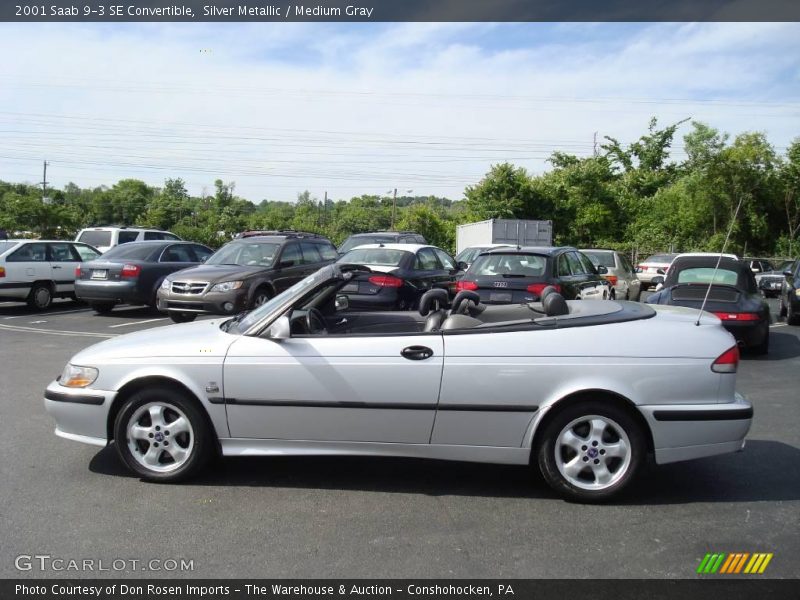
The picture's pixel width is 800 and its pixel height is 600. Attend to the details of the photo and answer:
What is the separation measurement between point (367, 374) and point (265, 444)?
0.83 m

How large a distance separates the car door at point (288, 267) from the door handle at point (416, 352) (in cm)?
884

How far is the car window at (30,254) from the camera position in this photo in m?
14.6

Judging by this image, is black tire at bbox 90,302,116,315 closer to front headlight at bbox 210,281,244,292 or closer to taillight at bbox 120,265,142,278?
taillight at bbox 120,265,142,278

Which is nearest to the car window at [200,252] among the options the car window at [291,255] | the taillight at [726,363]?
the car window at [291,255]

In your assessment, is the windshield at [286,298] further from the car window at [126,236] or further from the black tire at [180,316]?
the car window at [126,236]

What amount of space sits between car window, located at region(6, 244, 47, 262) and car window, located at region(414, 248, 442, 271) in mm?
8393

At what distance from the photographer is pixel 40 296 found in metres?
15.2

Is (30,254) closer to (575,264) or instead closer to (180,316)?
(180,316)

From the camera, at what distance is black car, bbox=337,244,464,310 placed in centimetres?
1109

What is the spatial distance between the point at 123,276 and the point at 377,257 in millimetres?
5285

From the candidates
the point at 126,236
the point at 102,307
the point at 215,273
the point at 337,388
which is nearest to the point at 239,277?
the point at 215,273
